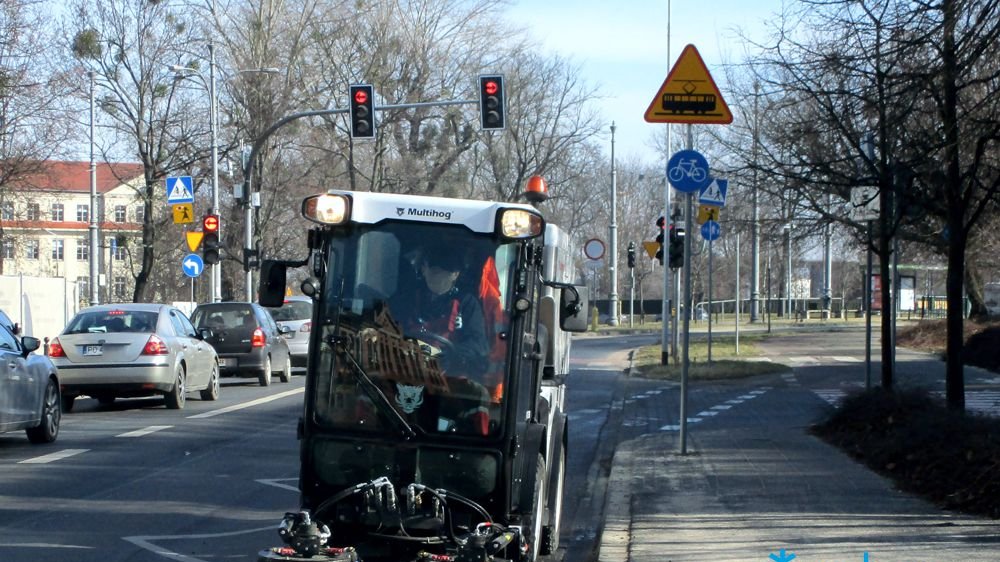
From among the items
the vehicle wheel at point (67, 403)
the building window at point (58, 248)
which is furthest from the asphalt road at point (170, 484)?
the building window at point (58, 248)

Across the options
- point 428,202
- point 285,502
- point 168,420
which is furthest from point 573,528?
point 168,420

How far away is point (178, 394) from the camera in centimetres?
1816

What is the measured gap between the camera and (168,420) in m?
16.5

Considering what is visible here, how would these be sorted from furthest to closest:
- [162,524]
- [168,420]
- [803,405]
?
[803,405], [168,420], [162,524]

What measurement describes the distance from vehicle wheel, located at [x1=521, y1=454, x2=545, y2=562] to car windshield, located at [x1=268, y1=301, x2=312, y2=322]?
2106cm

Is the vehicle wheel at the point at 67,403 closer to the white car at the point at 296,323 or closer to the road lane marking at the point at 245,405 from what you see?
the road lane marking at the point at 245,405

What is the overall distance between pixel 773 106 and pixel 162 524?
8435 millimetres

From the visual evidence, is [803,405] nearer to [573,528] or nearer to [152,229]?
[573,528]

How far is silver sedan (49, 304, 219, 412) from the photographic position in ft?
57.0

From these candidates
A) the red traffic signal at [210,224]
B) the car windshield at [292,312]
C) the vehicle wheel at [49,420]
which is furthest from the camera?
the red traffic signal at [210,224]

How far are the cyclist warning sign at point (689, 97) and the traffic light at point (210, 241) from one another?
2122 cm

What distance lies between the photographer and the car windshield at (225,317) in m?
23.2

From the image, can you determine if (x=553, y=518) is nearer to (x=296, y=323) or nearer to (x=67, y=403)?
(x=67, y=403)

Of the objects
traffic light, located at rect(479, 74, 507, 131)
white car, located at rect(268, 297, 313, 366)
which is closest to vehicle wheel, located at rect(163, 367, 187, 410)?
white car, located at rect(268, 297, 313, 366)
